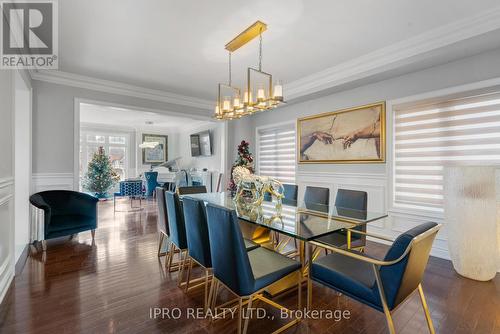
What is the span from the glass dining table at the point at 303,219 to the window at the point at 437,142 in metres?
1.40

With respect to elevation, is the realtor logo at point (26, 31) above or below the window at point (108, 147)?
above

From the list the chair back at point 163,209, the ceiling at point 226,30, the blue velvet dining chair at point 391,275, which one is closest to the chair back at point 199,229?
the chair back at point 163,209

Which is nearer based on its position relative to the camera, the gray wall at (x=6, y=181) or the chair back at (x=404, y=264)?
the chair back at (x=404, y=264)

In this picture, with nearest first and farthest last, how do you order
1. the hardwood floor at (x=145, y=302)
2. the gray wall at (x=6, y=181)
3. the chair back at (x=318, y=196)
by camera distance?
the hardwood floor at (x=145, y=302) < the gray wall at (x=6, y=181) < the chair back at (x=318, y=196)

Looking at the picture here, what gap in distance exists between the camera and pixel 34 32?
263cm

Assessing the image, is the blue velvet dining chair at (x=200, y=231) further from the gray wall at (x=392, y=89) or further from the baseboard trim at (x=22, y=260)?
the gray wall at (x=392, y=89)

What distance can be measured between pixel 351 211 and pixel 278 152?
3009 millimetres

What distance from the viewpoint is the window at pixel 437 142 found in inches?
109

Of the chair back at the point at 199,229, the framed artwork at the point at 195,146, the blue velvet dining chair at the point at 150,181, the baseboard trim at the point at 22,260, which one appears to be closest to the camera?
the chair back at the point at 199,229

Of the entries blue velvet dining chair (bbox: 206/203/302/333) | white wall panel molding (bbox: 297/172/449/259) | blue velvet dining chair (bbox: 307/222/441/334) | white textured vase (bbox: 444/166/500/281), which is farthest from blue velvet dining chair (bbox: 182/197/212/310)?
white wall panel molding (bbox: 297/172/449/259)

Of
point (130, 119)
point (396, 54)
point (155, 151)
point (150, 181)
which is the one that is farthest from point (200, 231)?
point (155, 151)

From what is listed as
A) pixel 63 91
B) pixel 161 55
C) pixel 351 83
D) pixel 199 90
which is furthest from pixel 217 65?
pixel 63 91

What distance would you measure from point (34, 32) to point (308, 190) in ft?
12.2

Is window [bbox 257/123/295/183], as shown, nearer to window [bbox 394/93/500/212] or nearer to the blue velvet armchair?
window [bbox 394/93/500/212]
